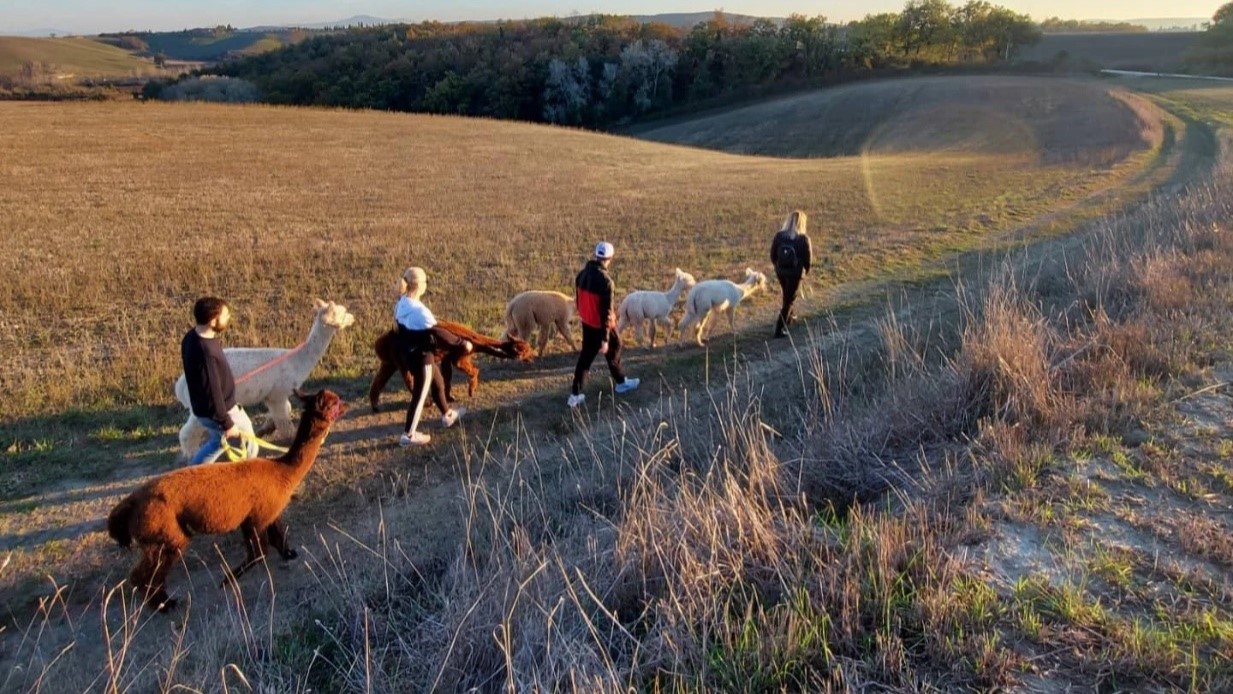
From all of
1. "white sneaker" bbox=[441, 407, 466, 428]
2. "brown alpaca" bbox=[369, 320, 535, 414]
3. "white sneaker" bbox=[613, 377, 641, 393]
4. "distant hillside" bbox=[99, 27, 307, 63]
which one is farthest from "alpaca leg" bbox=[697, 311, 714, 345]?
"distant hillside" bbox=[99, 27, 307, 63]

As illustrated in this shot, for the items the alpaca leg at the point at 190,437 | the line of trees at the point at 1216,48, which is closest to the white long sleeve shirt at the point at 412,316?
the alpaca leg at the point at 190,437

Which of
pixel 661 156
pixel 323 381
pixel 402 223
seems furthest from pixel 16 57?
pixel 323 381

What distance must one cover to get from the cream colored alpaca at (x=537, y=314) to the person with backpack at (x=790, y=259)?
3.29m

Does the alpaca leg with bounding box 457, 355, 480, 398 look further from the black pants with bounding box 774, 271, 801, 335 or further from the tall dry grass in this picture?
the black pants with bounding box 774, 271, 801, 335

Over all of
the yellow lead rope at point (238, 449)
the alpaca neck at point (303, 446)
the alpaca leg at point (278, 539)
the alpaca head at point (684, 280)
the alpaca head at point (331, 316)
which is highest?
the alpaca head at point (331, 316)

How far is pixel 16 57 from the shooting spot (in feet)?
266

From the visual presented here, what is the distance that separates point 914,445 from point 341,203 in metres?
21.3

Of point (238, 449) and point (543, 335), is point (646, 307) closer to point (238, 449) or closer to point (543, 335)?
point (543, 335)

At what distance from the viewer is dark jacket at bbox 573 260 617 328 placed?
29.0 feet

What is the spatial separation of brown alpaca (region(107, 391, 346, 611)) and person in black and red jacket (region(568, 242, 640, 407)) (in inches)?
131

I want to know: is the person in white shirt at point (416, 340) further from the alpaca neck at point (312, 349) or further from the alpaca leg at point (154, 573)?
the alpaca leg at point (154, 573)

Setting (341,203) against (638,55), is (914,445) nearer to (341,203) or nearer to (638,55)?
(341,203)

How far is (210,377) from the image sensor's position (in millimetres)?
6574

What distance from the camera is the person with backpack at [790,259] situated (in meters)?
11.6
